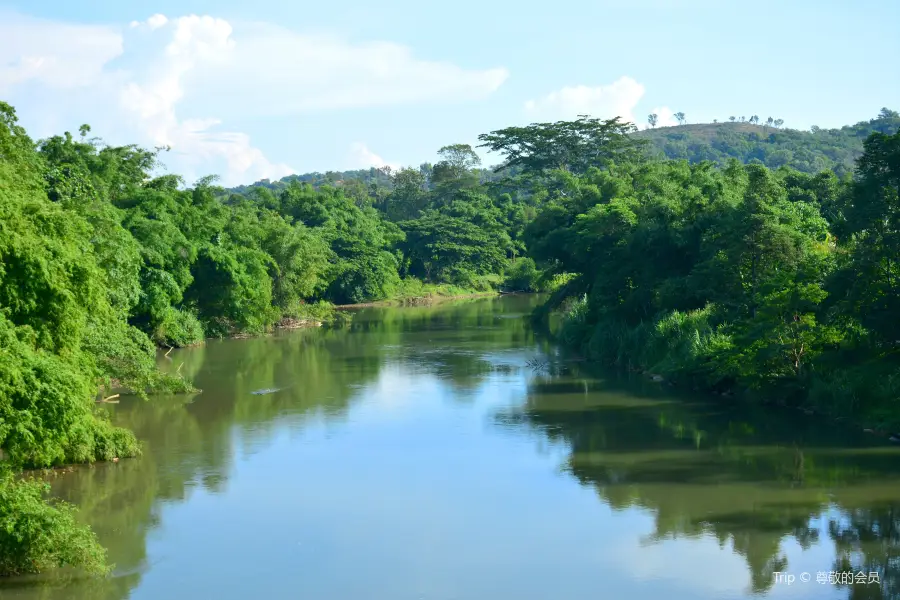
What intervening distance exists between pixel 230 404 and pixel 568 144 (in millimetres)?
48553

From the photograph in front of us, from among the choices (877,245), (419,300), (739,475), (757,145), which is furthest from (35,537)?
(757,145)

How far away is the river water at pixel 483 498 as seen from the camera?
14.4 meters

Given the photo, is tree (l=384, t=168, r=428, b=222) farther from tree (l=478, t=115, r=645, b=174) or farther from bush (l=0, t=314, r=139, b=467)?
bush (l=0, t=314, r=139, b=467)

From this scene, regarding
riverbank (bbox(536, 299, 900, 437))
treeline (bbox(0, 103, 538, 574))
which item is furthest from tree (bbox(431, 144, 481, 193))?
riverbank (bbox(536, 299, 900, 437))

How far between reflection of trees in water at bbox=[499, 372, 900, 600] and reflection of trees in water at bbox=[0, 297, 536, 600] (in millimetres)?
6997

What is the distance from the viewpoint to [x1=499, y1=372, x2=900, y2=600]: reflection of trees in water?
51.4ft

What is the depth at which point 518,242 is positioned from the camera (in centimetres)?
7394

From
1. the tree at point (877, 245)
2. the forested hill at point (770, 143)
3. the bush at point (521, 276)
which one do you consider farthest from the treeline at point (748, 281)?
the forested hill at point (770, 143)

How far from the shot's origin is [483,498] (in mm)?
18594

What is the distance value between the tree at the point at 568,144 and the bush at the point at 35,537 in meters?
59.0

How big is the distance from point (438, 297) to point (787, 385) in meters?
44.1

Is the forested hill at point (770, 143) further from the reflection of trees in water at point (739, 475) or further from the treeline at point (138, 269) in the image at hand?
the reflection of trees in water at point (739, 475)

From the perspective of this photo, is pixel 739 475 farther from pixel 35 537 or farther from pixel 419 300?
pixel 419 300

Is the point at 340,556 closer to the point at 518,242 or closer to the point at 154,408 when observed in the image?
the point at 154,408
